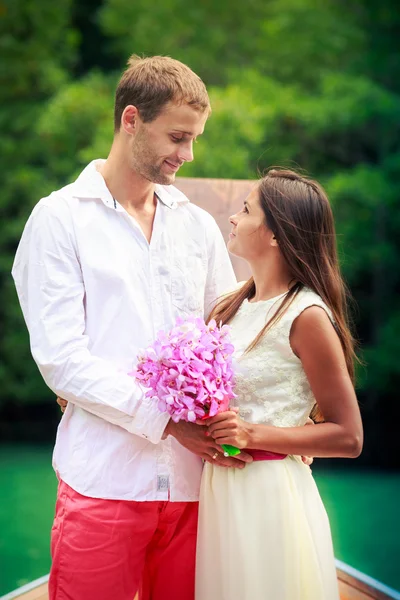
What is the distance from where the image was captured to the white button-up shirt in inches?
86.3

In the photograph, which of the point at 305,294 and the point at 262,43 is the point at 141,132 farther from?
the point at 262,43

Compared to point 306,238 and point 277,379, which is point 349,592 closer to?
point 277,379

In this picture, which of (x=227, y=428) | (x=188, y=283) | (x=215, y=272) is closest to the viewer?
(x=227, y=428)

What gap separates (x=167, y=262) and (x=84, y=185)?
321mm

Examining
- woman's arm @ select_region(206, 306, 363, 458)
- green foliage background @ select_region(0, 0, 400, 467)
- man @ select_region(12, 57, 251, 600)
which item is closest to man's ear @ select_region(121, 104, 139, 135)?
man @ select_region(12, 57, 251, 600)

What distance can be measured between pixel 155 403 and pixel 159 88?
2.85ft

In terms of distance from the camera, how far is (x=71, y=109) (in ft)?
30.5

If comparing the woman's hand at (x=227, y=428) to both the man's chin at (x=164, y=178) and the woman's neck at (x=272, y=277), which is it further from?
the man's chin at (x=164, y=178)

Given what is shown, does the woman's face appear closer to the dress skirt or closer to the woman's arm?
the woman's arm

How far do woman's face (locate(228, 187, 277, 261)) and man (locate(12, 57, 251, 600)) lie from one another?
0.55ft

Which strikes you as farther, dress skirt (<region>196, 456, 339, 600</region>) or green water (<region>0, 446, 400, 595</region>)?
green water (<region>0, 446, 400, 595</region>)

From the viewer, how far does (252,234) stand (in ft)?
7.84

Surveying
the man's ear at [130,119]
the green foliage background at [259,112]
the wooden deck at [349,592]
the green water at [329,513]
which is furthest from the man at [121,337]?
the green foliage background at [259,112]

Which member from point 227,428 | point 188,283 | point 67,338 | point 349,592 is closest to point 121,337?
point 67,338
